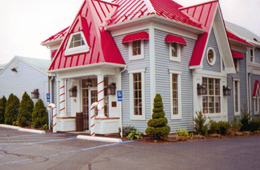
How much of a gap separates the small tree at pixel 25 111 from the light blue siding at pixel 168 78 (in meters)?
10.5

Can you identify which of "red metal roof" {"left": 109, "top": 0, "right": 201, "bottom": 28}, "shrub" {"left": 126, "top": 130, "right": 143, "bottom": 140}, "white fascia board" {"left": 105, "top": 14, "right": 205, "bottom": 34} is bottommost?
"shrub" {"left": 126, "top": 130, "right": 143, "bottom": 140}

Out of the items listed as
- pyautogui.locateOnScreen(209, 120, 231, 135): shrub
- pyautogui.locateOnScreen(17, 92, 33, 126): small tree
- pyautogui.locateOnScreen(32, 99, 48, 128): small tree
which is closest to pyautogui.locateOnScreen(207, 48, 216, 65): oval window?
pyautogui.locateOnScreen(209, 120, 231, 135): shrub

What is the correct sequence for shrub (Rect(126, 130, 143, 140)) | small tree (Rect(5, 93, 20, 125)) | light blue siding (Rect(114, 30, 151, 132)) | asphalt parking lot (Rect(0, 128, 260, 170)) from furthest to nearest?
small tree (Rect(5, 93, 20, 125)) < light blue siding (Rect(114, 30, 151, 132)) < shrub (Rect(126, 130, 143, 140)) < asphalt parking lot (Rect(0, 128, 260, 170))

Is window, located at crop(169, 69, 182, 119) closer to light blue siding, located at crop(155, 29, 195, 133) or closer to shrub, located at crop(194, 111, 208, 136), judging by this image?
light blue siding, located at crop(155, 29, 195, 133)

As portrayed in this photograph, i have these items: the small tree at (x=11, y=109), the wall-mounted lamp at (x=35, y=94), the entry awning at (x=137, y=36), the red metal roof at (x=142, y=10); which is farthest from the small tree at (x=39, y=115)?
the entry awning at (x=137, y=36)

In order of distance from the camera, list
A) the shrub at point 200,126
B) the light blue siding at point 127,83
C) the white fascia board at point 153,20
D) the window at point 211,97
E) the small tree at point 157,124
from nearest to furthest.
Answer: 1. the small tree at point 157,124
2. the white fascia board at point 153,20
3. the light blue siding at point 127,83
4. the shrub at point 200,126
5. the window at point 211,97

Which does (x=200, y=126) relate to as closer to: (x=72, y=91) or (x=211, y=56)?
(x=211, y=56)

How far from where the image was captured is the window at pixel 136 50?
14438 mm

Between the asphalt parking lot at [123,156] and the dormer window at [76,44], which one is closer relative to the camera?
the asphalt parking lot at [123,156]

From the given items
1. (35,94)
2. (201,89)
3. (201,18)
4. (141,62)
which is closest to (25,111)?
(35,94)

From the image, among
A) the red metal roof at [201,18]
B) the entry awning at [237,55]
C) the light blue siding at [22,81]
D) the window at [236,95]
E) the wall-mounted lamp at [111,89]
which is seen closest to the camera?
the wall-mounted lamp at [111,89]

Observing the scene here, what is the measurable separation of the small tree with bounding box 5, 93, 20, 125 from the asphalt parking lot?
9.71 metres

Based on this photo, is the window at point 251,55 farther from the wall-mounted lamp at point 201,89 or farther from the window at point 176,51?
the window at point 176,51

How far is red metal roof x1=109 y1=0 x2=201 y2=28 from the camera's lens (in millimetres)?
14539
